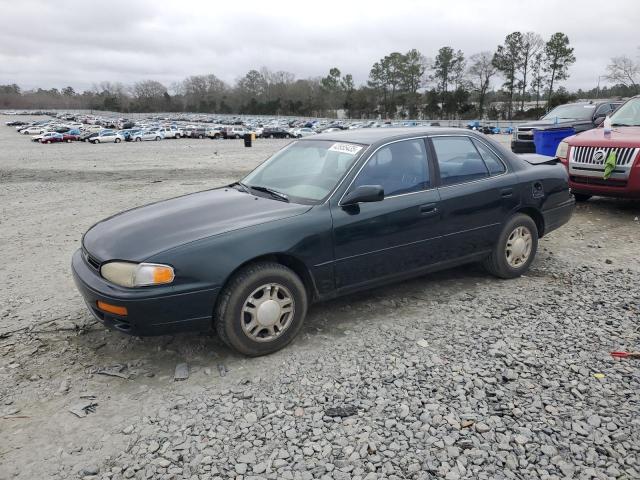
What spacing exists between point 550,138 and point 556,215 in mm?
7436

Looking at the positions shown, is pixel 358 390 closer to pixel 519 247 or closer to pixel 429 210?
pixel 429 210

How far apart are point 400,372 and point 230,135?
51671 millimetres

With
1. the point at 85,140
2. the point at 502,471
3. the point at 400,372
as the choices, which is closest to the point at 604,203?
the point at 400,372

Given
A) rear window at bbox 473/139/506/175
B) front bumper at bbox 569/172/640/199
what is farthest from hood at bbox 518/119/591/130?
rear window at bbox 473/139/506/175

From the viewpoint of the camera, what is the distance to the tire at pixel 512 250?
4.87 metres

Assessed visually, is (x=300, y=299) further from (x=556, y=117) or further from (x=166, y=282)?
(x=556, y=117)

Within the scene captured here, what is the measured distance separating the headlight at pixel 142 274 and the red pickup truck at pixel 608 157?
690 centimetres

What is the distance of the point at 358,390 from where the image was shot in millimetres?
3164

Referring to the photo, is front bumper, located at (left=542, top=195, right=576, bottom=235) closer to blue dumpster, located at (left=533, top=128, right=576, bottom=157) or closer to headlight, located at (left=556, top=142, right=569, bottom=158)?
headlight, located at (left=556, top=142, right=569, bottom=158)

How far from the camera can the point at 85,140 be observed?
46062 mm

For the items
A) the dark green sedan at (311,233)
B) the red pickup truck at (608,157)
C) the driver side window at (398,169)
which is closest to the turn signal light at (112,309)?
the dark green sedan at (311,233)

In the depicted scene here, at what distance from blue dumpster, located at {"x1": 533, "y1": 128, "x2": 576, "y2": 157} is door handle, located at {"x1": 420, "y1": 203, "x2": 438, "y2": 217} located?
8.83 meters

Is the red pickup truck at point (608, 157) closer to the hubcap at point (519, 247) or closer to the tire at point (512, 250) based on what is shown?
the tire at point (512, 250)

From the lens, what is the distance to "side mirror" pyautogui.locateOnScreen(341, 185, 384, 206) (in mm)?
3732
